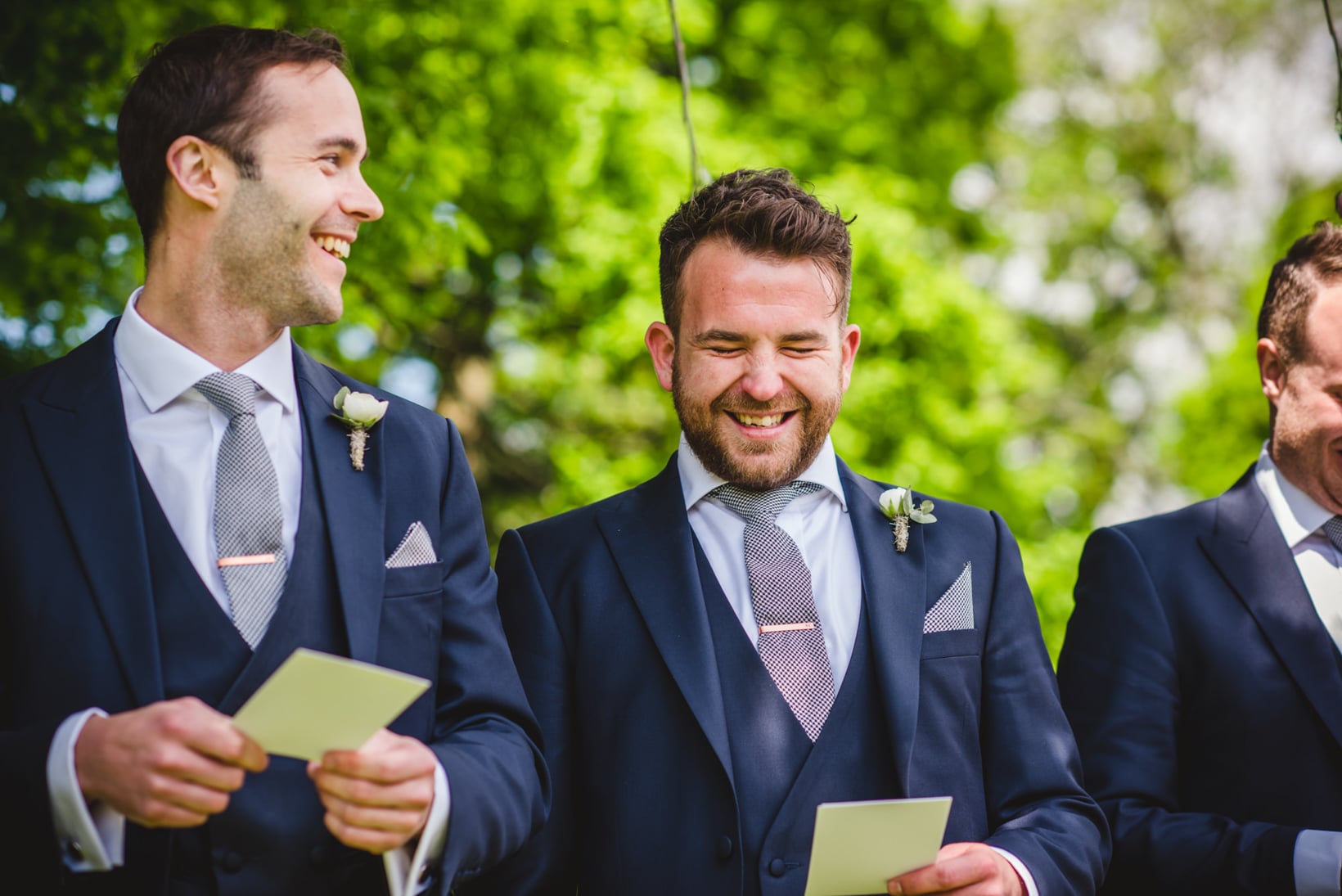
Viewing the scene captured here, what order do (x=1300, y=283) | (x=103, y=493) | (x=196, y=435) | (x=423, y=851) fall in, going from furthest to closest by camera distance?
(x=1300, y=283) < (x=196, y=435) < (x=103, y=493) < (x=423, y=851)

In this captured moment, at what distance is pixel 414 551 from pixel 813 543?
105 cm

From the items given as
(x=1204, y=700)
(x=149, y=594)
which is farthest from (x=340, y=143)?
(x=1204, y=700)

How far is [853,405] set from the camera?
10.3 meters

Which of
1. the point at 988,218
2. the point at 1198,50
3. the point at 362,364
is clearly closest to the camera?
the point at 362,364

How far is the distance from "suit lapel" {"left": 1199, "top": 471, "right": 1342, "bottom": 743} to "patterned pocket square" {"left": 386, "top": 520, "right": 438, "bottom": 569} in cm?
224

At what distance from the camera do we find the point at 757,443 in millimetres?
3287

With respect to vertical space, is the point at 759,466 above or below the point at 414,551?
above

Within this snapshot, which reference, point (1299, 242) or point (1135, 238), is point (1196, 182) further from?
point (1299, 242)

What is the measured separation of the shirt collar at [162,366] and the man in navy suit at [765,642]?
0.77 metres

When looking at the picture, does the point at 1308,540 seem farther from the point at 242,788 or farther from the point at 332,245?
the point at 242,788

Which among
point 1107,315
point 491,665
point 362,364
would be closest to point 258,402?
point 491,665

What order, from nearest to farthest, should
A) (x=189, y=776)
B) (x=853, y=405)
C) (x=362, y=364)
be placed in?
(x=189, y=776) < (x=362, y=364) < (x=853, y=405)

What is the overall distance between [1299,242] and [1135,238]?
1561 centimetres

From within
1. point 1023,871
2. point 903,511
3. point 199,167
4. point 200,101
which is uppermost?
point 200,101
